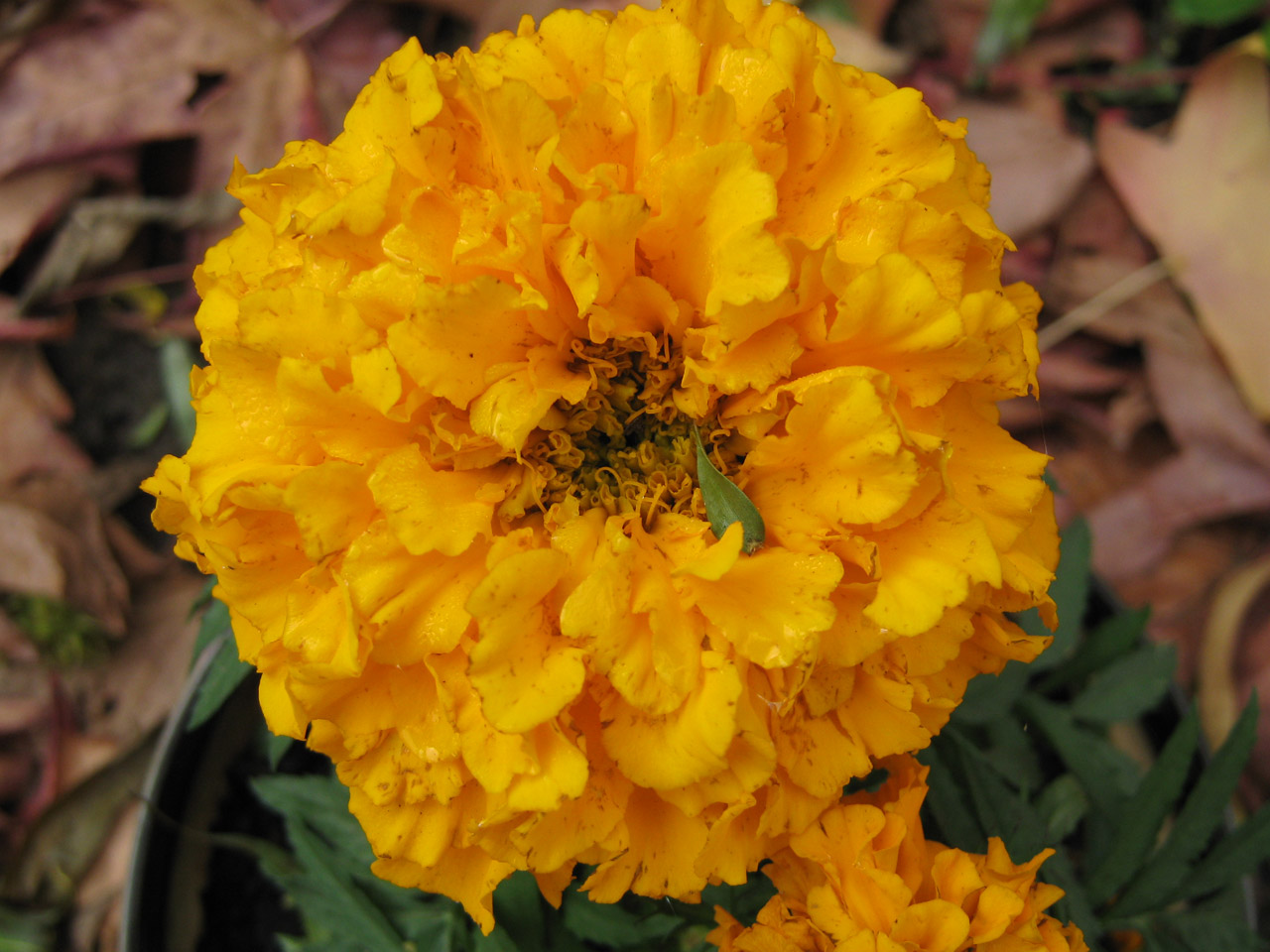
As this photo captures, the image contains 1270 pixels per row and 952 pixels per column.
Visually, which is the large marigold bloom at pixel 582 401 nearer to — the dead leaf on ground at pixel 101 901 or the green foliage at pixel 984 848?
the green foliage at pixel 984 848

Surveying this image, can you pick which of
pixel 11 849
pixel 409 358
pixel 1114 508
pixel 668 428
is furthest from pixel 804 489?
pixel 11 849

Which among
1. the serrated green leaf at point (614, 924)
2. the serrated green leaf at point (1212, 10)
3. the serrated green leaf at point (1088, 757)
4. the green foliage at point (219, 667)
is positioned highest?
the serrated green leaf at point (1212, 10)

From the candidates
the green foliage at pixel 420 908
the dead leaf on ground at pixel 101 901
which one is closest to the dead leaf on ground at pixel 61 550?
the dead leaf on ground at pixel 101 901

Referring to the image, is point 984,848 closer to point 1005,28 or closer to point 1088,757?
point 1088,757

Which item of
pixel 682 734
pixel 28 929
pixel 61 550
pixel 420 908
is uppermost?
pixel 682 734

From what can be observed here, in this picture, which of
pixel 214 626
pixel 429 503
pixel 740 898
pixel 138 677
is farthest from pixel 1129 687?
pixel 138 677

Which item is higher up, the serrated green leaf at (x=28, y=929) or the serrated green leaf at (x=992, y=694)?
the serrated green leaf at (x=992, y=694)
